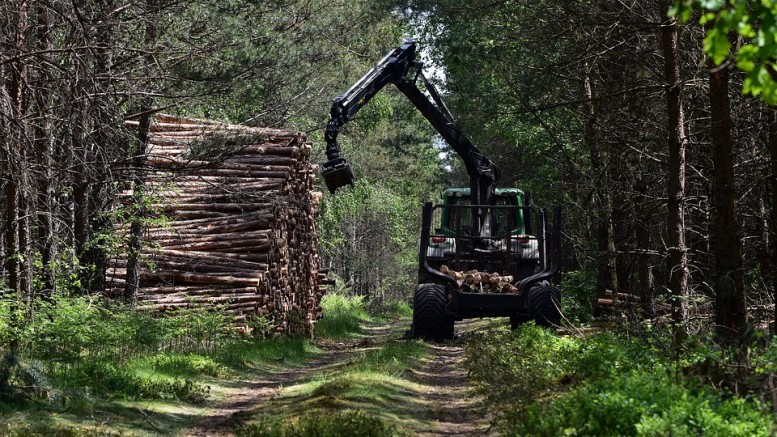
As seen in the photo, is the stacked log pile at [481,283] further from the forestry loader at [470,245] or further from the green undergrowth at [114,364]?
the green undergrowth at [114,364]

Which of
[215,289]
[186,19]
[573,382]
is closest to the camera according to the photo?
[573,382]

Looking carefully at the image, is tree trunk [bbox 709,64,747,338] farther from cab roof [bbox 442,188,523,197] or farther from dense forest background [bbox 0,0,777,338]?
cab roof [bbox 442,188,523,197]

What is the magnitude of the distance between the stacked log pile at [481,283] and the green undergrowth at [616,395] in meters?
6.75

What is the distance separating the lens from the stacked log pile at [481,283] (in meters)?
19.1

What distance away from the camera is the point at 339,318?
29.2 m

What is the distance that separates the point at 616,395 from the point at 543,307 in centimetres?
1157

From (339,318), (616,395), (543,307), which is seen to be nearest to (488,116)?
(543,307)

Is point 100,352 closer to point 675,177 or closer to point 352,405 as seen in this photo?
point 352,405

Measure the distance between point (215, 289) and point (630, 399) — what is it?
1289cm

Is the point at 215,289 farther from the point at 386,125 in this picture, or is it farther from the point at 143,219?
the point at 386,125

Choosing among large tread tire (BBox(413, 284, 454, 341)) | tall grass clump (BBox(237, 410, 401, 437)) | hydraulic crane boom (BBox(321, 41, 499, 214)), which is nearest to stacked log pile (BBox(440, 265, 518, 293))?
large tread tire (BBox(413, 284, 454, 341))

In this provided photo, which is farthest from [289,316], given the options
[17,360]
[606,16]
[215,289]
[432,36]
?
[432,36]

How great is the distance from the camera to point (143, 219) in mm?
16469

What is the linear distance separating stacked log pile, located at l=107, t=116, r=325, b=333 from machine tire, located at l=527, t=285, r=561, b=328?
17.0 feet
